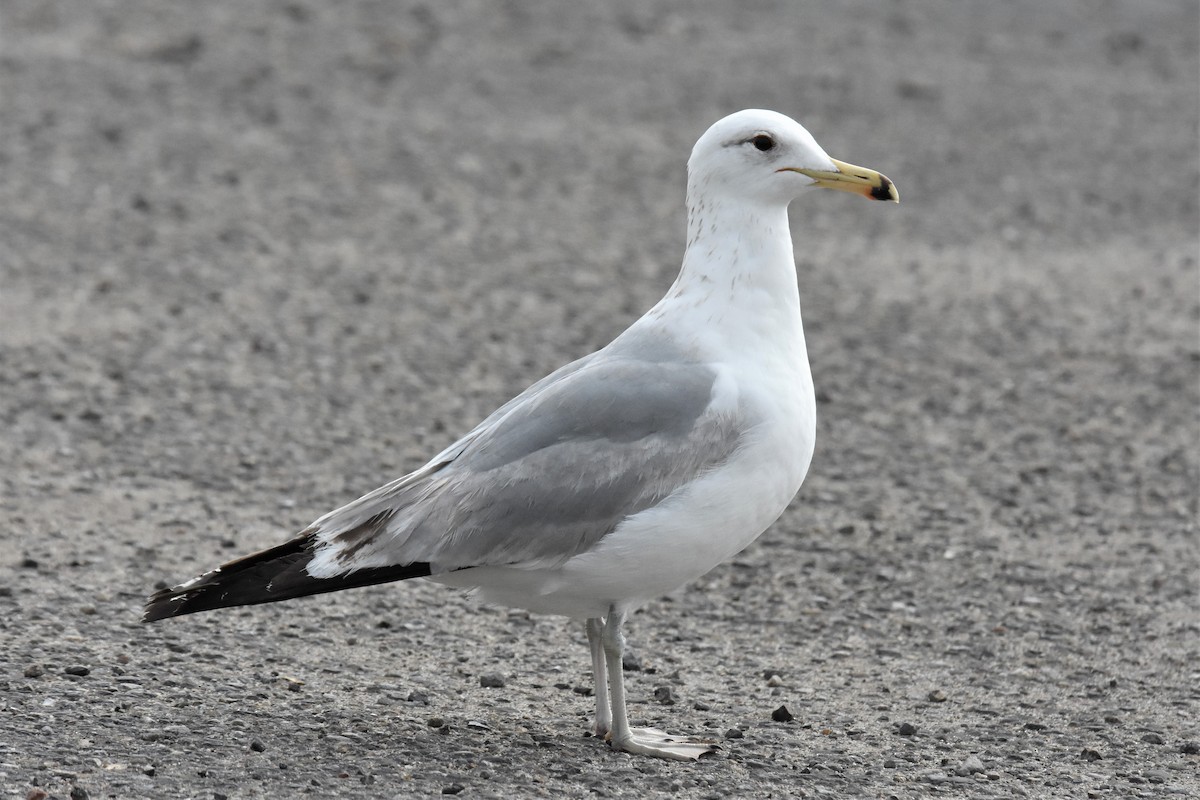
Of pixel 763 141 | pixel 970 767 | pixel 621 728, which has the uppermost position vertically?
pixel 763 141

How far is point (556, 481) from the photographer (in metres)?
4.90

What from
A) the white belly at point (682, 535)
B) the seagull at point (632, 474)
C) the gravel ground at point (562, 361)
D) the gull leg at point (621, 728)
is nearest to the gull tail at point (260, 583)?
the seagull at point (632, 474)

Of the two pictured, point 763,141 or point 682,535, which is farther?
point 763,141

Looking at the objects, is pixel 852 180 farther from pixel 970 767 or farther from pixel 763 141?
pixel 970 767

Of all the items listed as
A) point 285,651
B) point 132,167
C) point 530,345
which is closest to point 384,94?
point 132,167

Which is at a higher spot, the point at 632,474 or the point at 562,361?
the point at 562,361

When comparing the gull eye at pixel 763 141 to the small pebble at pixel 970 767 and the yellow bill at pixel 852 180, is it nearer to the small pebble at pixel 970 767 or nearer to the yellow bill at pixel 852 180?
the yellow bill at pixel 852 180

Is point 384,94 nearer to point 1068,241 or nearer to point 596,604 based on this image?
point 1068,241

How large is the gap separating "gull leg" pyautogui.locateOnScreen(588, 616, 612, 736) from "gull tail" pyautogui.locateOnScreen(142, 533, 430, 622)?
672 mm

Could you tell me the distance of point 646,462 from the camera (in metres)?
4.90

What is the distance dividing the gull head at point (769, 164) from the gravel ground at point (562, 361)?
1745 mm

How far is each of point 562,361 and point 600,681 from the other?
4450mm

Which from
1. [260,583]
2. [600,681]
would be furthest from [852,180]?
[260,583]

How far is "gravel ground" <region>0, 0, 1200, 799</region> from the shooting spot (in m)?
5.28
